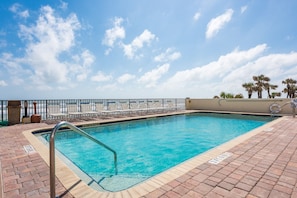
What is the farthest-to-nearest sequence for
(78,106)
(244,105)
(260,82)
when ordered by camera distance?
(260,82) < (244,105) < (78,106)

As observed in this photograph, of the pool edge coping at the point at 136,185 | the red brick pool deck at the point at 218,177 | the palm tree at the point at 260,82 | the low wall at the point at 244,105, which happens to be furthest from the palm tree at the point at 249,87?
the pool edge coping at the point at 136,185

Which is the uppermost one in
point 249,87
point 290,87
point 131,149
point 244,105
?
point 249,87

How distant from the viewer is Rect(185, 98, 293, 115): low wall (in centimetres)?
1118

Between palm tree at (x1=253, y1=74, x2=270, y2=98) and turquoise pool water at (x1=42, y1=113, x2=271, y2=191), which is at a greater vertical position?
palm tree at (x1=253, y1=74, x2=270, y2=98)

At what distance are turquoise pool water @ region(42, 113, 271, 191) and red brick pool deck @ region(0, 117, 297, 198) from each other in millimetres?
764

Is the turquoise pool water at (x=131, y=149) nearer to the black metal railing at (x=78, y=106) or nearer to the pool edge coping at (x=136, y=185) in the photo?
the pool edge coping at (x=136, y=185)

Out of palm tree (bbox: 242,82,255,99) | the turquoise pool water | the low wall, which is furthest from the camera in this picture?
palm tree (bbox: 242,82,255,99)

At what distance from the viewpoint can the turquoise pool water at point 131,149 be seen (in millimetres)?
3353

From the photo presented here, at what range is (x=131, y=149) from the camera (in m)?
5.17

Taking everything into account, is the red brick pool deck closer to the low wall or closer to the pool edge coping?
the pool edge coping

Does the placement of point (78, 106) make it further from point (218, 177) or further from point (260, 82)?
point (260, 82)

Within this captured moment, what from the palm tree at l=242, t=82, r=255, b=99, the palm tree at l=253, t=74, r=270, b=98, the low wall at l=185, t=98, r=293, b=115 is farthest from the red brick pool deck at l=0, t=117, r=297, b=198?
the palm tree at l=253, t=74, r=270, b=98

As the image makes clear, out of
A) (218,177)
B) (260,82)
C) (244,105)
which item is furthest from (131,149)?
(260,82)

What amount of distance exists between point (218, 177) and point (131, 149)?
3145 millimetres
